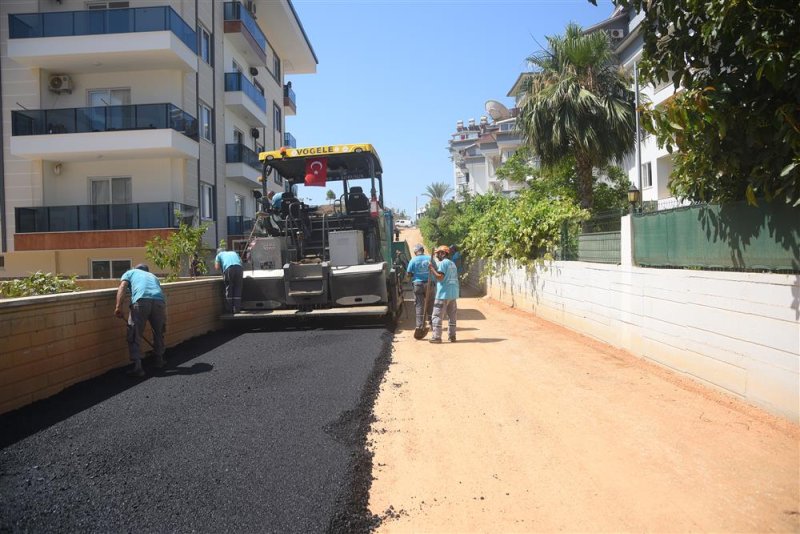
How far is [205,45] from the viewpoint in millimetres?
21391

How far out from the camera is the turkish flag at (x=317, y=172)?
455 inches

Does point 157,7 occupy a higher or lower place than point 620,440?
higher

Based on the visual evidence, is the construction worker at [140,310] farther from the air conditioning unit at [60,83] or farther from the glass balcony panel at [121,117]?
the air conditioning unit at [60,83]

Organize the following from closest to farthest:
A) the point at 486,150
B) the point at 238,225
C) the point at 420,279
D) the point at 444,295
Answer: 1. the point at 444,295
2. the point at 420,279
3. the point at 238,225
4. the point at 486,150

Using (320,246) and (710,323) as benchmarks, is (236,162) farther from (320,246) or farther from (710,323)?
(710,323)

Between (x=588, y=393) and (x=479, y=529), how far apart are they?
10.9ft

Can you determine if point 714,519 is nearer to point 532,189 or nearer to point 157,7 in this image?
point 532,189

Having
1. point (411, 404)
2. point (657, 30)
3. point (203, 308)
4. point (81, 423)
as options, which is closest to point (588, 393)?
point (411, 404)

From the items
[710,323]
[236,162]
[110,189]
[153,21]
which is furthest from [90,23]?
[710,323]

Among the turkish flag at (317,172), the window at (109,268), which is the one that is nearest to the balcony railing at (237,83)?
the window at (109,268)

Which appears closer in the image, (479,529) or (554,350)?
(479,529)

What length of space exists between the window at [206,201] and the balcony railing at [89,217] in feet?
9.55

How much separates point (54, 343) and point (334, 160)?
6.69m

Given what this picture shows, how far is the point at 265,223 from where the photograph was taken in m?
11.4
